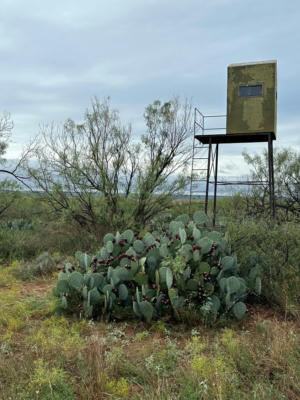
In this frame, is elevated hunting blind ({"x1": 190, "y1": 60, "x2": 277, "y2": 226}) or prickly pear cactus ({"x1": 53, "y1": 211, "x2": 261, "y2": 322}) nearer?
prickly pear cactus ({"x1": 53, "y1": 211, "x2": 261, "y2": 322})

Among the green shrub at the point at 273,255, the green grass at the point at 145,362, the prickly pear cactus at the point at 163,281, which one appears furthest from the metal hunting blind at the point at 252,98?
the green grass at the point at 145,362

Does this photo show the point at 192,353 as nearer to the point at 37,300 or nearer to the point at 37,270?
the point at 37,300

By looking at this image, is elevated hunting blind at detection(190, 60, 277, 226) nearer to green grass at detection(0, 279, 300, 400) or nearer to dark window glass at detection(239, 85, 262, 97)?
dark window glass at detection(239, 85, 262, 97)

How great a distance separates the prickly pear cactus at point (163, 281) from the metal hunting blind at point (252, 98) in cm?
808

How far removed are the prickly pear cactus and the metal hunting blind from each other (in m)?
8.08

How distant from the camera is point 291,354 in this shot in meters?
3.99

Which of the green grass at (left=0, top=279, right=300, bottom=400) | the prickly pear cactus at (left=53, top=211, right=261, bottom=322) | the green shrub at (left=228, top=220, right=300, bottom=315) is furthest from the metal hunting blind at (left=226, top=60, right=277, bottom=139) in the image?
the green grass at (left=0, top=279, right=300, bottom=400)

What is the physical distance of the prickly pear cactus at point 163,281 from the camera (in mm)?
5621

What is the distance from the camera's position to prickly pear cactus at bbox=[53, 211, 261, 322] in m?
5.62

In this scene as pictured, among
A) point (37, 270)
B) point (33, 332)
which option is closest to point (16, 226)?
point (37, 270)

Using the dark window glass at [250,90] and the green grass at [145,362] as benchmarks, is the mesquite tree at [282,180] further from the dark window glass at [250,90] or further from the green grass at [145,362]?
the green grass at [145,362]

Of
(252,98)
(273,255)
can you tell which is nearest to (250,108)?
(252,98)

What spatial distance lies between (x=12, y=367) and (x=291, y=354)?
114 inches

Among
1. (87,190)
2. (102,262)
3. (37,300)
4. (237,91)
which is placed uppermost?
(237,91)
